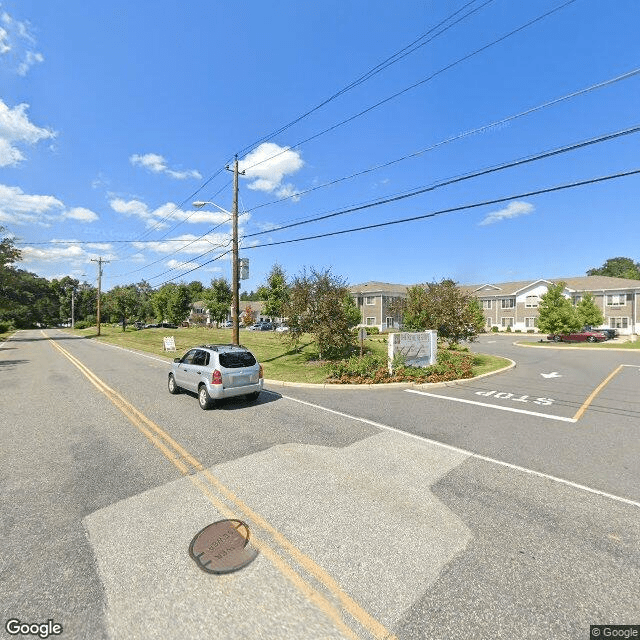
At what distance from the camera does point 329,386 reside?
40.0 feet

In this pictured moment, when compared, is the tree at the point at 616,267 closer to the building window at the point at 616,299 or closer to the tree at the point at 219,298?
the building window at the point at 616,299

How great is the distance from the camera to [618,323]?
47.8m

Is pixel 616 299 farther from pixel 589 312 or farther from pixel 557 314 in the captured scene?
pixel 557 314

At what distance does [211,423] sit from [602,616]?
718 cm

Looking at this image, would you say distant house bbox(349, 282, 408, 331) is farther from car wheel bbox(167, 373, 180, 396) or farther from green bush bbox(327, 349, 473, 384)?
car wheel bbox(167, 373, 180, 396)

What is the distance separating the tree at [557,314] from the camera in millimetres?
34500

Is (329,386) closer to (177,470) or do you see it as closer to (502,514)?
(177,470)

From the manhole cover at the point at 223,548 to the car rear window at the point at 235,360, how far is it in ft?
18.2

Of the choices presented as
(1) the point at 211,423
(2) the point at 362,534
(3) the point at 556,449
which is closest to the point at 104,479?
(1) the point at 211,423

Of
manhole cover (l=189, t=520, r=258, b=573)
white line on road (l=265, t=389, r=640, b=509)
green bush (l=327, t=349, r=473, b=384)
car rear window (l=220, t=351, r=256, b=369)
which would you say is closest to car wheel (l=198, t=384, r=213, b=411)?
car rear window (l=220, t=351, r=256, b=369)

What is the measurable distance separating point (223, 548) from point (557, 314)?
40.0 metres

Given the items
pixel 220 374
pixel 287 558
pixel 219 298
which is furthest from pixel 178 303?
pixel 287 558

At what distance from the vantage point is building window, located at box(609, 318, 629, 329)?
47.2m

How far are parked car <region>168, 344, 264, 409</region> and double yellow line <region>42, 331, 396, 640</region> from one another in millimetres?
2721
